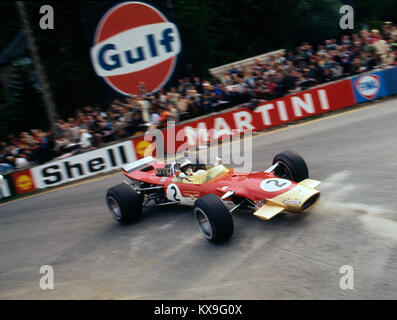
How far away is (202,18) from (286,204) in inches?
641

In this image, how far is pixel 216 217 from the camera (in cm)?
586

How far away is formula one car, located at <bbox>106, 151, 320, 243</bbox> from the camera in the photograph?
598cm

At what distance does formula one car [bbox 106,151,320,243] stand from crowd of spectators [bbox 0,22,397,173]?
4.77m

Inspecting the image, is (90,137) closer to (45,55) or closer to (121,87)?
(121,87)

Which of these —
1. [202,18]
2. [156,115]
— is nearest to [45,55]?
[202,18]

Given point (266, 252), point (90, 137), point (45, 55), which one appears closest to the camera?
point (266, 252)

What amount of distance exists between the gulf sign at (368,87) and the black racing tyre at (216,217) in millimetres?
9521

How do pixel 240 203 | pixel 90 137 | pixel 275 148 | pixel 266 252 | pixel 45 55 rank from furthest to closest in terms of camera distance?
pixel 45 55 < pixel 90 137 < pixel 275 148 < pixel 240 203 < pixel 266 252

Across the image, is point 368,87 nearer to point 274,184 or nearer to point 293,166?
point 293,166

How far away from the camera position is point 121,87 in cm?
1789

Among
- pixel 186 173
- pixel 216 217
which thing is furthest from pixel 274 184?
pixel 186 173

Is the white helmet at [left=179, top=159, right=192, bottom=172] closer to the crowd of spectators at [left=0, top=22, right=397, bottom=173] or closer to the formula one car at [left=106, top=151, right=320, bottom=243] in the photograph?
the formula one car at [left=106, top=151, right=320, bottom=243]
